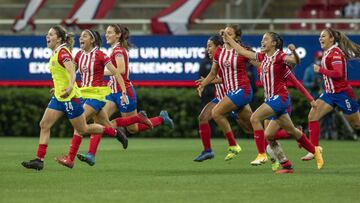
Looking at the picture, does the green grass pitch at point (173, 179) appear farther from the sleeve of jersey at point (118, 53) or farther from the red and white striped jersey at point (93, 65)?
the sleeve of jersey at point (118, 53)

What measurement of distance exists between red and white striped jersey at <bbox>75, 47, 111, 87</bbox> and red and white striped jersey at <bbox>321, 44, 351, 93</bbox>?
346 centimetres

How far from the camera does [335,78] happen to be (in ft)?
60.0

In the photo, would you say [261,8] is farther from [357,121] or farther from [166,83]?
[357,121]

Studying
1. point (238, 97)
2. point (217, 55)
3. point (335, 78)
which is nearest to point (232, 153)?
point (238, 97)

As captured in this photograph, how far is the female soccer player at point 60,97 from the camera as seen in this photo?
16438 millimetres

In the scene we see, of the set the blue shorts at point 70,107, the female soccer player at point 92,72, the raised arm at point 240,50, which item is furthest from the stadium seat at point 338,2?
the blue shorts at point 70,107

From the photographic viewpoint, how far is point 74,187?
46.4 ft

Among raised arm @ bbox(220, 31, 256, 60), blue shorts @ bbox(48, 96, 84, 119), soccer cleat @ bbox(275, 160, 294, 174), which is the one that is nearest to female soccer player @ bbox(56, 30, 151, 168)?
blue shorts @ bbox(48, 96, 84, 119)

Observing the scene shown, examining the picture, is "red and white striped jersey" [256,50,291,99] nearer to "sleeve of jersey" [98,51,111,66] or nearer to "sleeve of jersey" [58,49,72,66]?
"sleeve of jersey" [98,51,111,66]

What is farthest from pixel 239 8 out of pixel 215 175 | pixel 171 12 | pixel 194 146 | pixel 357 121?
pixel 215 175

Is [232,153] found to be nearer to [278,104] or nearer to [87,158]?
[278,104]

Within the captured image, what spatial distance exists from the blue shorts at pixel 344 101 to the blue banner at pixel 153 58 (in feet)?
32.6

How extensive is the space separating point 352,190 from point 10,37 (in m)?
17.1

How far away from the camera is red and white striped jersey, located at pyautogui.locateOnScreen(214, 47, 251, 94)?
1842cm
